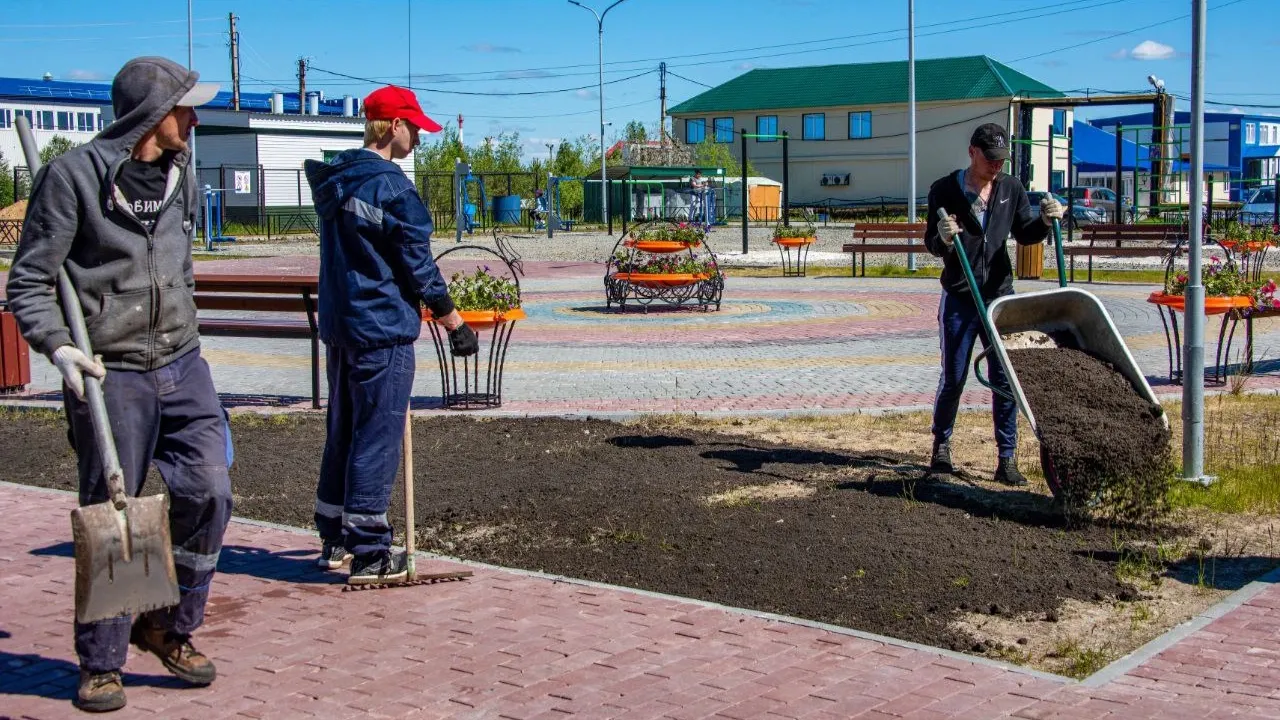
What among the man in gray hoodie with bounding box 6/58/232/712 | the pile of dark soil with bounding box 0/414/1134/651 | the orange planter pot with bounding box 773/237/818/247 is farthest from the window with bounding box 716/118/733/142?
the man in gray hoodie with bounding box 6/58/232/712

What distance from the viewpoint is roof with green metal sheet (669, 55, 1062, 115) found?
79.4 m

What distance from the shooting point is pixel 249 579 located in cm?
555

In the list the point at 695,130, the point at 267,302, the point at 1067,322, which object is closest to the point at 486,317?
the point at 267,302

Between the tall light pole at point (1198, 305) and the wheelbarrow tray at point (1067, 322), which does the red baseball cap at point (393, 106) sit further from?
the tall light pole at point (1198, 305)

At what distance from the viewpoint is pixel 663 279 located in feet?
55.9

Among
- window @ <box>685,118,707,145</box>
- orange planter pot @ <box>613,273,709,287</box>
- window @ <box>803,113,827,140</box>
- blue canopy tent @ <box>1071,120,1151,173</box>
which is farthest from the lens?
window @ <box>685,118,707,145</box>

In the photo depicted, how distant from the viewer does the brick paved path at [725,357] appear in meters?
10.5

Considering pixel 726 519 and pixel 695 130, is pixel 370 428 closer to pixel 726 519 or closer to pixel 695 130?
pixel 726 519

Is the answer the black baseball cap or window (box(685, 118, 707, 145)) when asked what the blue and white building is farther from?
the black baseball cap

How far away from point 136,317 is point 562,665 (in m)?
1.72

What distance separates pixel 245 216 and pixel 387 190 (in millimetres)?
52476

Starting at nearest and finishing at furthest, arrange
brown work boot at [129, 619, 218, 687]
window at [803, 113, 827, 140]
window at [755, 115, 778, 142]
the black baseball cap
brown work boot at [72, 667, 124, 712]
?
1. brown work boot at [72, 667, 124, 712]
2. brown work boot at [129, 619, 218, 687]
3. the black baseball cap
4. window at [803, 113, 827, 140]
5. window at [755, 115, 778, 142]

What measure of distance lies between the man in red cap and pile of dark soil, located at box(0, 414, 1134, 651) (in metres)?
0.73

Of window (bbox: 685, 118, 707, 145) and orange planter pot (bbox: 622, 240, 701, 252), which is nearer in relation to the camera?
orange planter pot (bbox: 622, 240, 701, 252)
